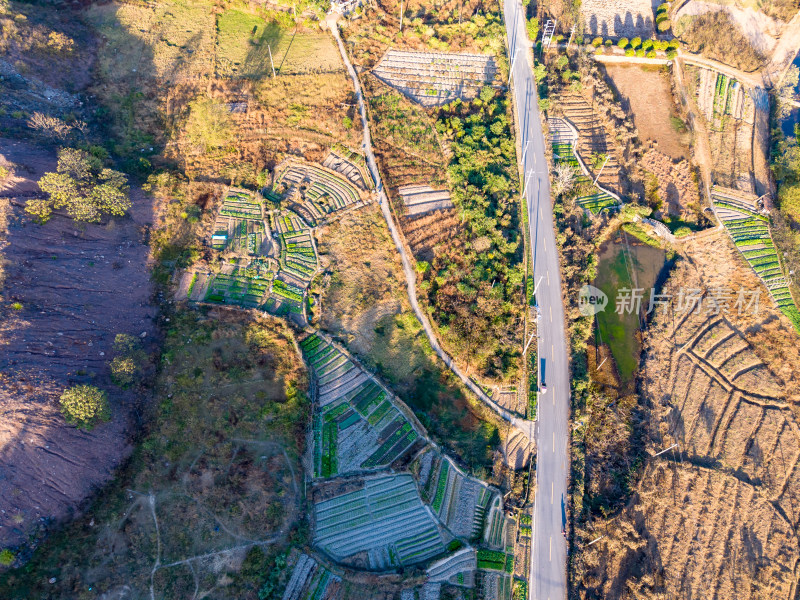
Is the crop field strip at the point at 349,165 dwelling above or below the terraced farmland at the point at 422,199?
above

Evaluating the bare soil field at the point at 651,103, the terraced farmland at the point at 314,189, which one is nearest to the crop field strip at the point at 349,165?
the terraced farmland at the point at 314,189

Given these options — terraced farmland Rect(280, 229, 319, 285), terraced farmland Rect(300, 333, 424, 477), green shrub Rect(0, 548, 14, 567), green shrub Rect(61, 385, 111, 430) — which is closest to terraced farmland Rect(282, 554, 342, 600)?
terraced farmland Rect(300, 333, 424, 477)

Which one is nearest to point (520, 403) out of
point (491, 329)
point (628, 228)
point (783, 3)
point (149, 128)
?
point (491, 329)

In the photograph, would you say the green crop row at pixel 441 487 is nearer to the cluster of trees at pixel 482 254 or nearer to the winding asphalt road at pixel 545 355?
the winding asphalt road at pixel 545 355

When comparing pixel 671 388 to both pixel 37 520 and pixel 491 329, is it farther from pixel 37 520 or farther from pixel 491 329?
pixel 37 520

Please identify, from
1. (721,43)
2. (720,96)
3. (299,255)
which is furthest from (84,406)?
(721,43)

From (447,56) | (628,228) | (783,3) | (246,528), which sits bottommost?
(246,528)

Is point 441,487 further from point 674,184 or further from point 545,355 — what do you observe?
point 674,184
